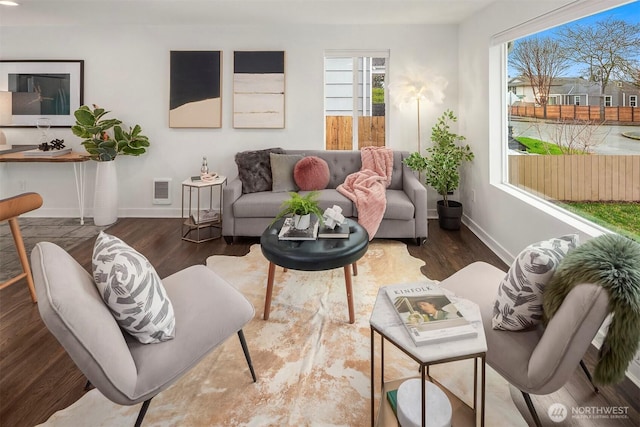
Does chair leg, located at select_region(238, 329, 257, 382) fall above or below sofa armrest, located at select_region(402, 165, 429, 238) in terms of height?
below

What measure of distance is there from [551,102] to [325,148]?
8.74 feet

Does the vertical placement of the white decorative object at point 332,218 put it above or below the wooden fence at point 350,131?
below

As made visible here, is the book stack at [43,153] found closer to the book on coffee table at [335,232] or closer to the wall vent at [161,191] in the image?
the wall vent at [161,191]

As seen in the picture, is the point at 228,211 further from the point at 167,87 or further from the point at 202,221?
the point at 167,87

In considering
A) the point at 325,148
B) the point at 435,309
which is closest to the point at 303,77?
the point at 325,148

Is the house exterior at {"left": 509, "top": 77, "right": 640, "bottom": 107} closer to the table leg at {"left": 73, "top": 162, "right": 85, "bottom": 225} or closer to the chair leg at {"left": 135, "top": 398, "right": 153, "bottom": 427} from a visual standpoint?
the chair leg at {"left": 135, "top": 398, "right": 153, "bottom": 427}

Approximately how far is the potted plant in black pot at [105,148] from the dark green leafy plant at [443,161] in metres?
3.25

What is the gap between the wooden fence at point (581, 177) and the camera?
7.11ft

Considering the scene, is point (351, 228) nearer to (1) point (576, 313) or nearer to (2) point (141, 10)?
(1) point (576, 313)

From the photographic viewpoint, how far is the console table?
14.1 feet

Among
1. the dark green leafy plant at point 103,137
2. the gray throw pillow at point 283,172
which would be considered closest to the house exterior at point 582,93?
the gray throw pillow at point 283,172

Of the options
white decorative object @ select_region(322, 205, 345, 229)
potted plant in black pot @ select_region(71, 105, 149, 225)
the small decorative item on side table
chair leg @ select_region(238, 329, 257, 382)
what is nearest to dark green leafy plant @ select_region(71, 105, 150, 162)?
potted plant in black pot @ select_region(71, 105, 149, 225)

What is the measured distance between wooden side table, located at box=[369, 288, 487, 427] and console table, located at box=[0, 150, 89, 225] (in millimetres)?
4317

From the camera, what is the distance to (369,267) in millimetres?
3191
